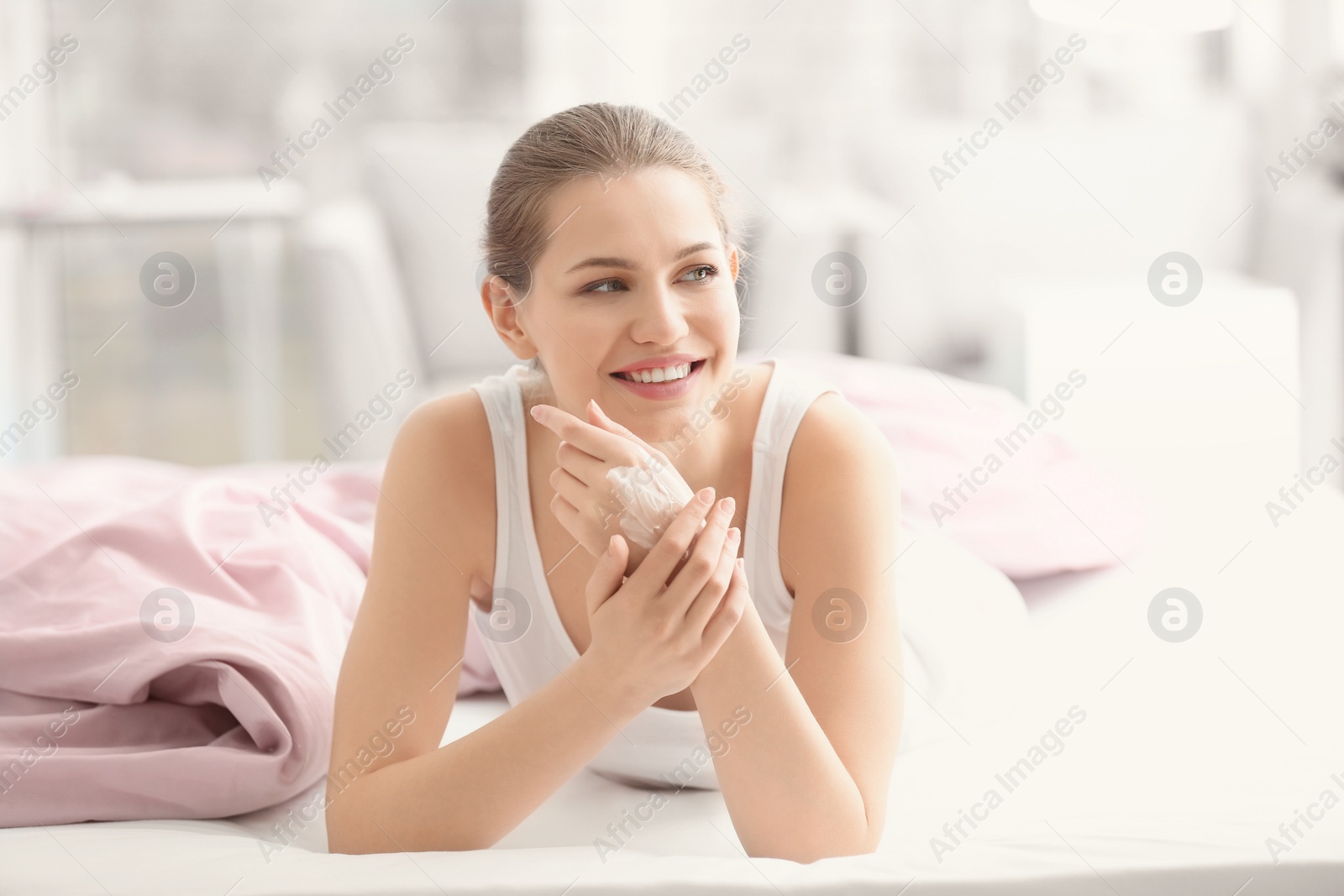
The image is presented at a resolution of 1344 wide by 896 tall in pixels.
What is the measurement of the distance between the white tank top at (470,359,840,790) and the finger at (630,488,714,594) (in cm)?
22

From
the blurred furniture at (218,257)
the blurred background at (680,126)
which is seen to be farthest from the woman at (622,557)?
the blurred furniture at (218,257)

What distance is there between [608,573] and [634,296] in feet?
0.85

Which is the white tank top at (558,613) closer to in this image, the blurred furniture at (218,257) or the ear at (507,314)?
the ear at (507,314)

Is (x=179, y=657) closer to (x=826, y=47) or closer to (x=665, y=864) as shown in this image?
(x=665, y=864)

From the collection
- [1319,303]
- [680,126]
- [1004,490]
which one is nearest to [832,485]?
[1004,490]

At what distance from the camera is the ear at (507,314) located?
1123 mm

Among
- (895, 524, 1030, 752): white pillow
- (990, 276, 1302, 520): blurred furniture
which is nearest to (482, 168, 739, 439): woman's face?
(895, 524, 1030, 752): white pillow

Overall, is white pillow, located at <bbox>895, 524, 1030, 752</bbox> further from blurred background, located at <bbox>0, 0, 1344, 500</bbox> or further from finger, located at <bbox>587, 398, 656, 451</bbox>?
blurred background, located at <bbox>0, 0, 1344, 500</bbox>

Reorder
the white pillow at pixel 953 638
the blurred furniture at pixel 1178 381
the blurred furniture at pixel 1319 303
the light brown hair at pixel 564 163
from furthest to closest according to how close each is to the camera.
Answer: the blurred furniture at pixel 1319 303
the blurred furniture at pixel 1178 381
the white pillow at pixel 953 638
the light brown hair at pixel 564 163

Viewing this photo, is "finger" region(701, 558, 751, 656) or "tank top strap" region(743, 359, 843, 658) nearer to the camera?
"finger" region(701, 558, 751, 656)

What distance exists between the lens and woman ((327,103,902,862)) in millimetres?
921

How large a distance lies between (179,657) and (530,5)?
121 inches

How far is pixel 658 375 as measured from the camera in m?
1.03

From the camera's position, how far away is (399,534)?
3.54ft
